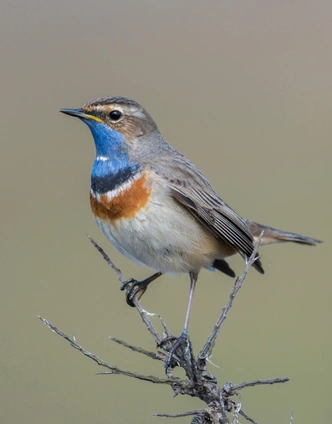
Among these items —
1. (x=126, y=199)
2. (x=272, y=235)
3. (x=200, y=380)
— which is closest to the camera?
(x=200, y=380)

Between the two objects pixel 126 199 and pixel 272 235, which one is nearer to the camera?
pixel 126 199

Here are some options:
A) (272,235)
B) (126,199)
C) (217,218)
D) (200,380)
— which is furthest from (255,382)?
(272,235)

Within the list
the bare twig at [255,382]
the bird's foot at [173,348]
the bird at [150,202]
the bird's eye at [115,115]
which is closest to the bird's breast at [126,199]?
the bird at [150,202]

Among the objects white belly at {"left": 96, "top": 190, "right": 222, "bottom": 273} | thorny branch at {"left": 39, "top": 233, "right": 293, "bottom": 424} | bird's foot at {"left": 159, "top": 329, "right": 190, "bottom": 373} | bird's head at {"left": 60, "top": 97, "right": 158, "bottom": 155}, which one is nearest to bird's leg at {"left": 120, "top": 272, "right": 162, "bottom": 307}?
white belly at {"left": 96, "top": 190, "right": 222, "bottom": 273}

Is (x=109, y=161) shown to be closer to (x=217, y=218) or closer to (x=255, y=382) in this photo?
(x=217, y=218)

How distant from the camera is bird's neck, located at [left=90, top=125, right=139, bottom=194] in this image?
15.8 feet

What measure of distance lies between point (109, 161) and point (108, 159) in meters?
0.01

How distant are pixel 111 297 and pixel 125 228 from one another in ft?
10.3

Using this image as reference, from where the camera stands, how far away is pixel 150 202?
471 cm

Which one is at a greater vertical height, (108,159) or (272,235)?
(272,235)

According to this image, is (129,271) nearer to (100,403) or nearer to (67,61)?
(100,403)

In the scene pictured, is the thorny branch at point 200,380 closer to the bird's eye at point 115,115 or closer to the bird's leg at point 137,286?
the bird's leg at point 137,286

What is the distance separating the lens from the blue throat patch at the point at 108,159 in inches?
190

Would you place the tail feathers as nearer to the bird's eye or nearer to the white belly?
the white belly
